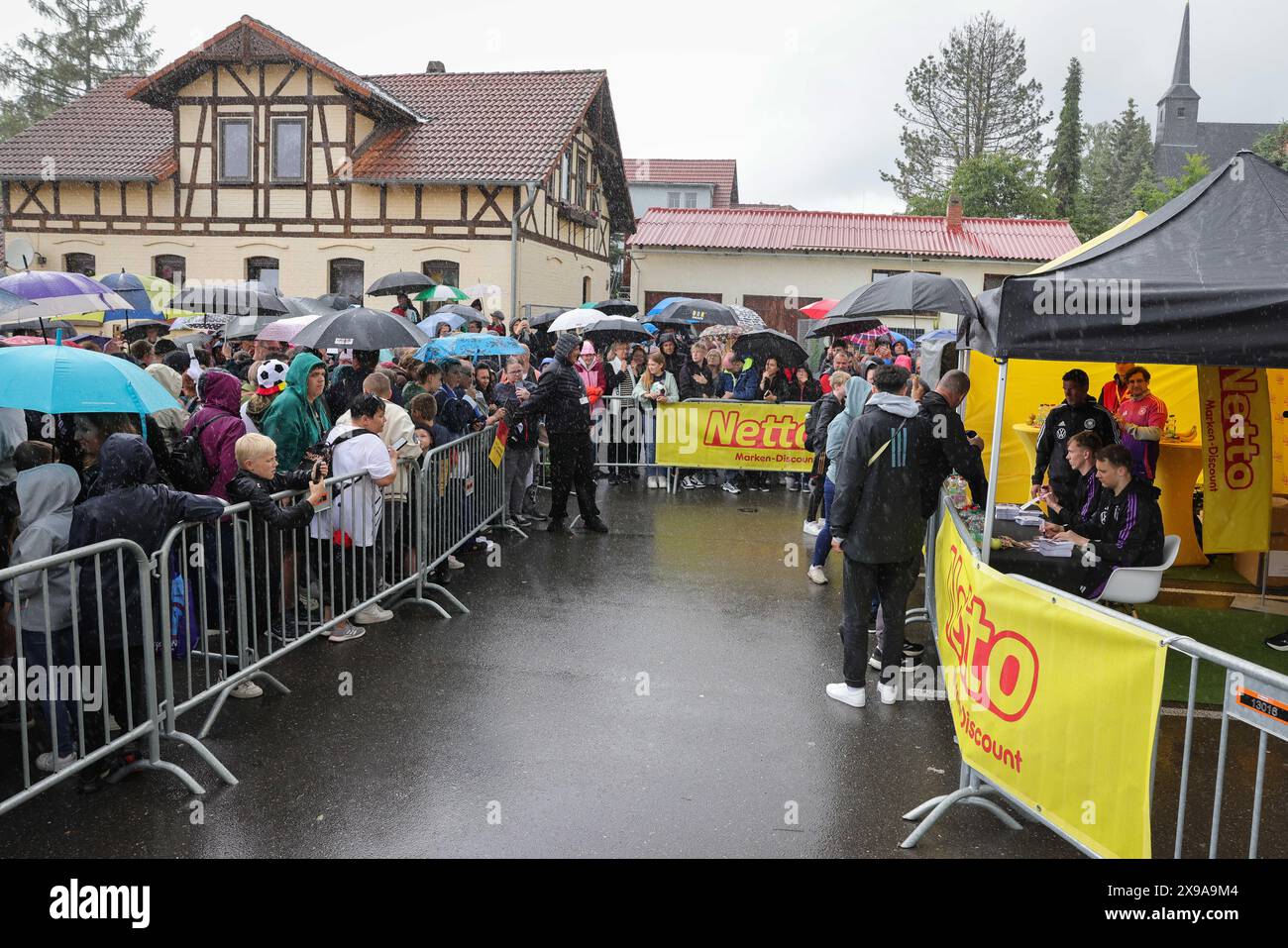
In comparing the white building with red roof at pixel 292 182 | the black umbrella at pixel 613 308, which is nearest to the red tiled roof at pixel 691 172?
the white building with red roof at pixel 292 182

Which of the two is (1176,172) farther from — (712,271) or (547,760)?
(547,760)

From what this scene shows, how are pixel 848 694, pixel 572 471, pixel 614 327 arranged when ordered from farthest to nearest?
pixel 614 327 < pixel 572 471 < pixel 848 694

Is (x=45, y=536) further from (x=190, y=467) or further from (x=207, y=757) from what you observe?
(x=190, y=467)

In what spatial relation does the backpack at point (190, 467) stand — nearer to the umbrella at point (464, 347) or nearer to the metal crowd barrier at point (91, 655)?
the metal crowd barrier at point (91, 655)

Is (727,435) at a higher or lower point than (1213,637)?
higher

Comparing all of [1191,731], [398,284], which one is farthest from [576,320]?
[1191,731]

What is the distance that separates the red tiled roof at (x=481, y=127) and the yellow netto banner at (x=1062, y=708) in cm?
1997

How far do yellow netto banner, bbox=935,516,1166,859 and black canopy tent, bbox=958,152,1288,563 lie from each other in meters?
0.79

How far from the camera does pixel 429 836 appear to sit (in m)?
4.50

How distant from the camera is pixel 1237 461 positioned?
9117mm

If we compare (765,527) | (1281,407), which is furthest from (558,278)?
(1281,407)

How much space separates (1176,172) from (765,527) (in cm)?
8911

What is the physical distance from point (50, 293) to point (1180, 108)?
98.5 m

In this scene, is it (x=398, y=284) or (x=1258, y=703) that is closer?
(x=1258, y=703)
